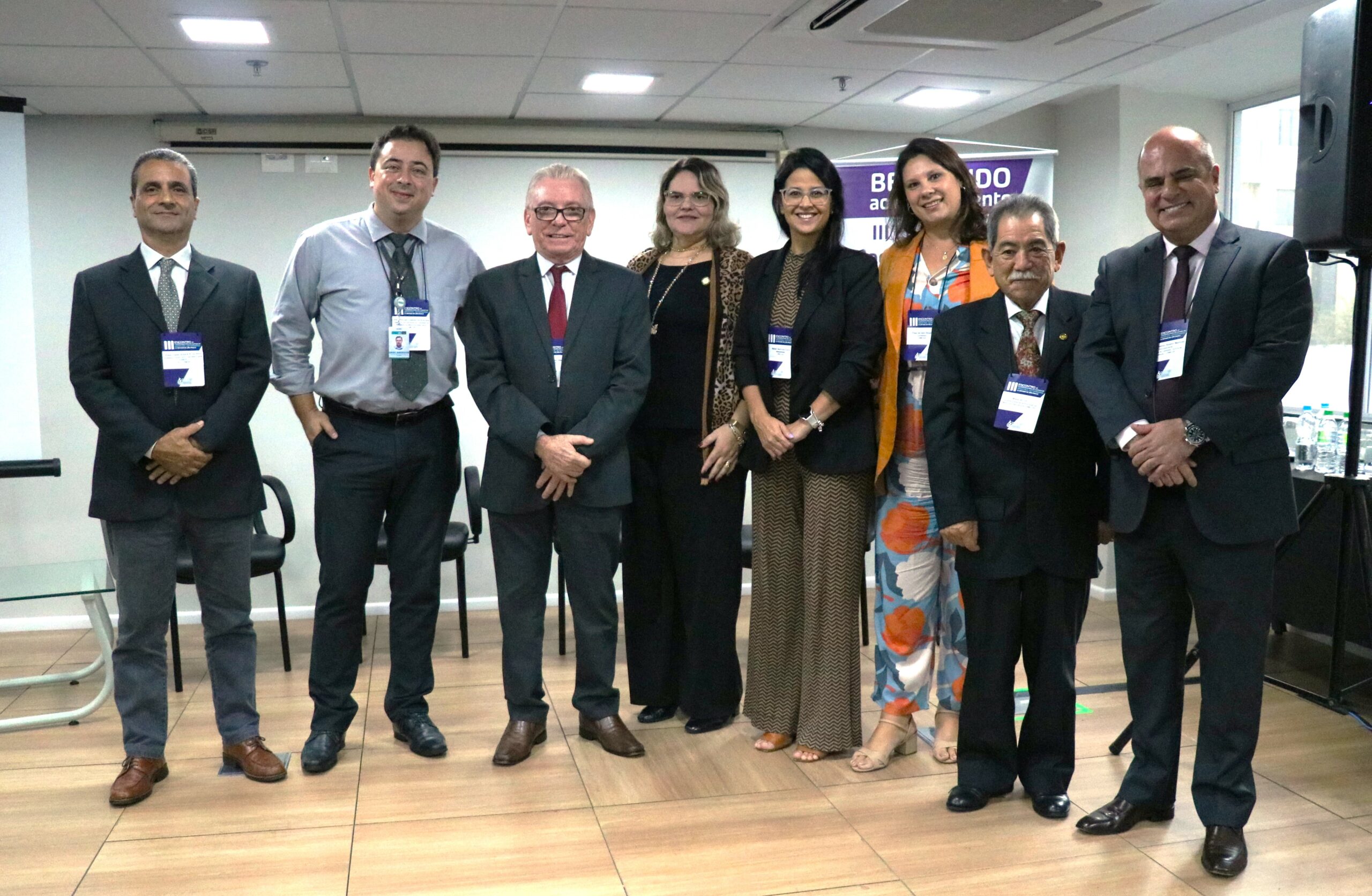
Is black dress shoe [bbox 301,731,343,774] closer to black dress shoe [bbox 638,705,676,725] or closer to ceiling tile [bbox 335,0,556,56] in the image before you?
black dress shoe [bbox 638,705,676,725]

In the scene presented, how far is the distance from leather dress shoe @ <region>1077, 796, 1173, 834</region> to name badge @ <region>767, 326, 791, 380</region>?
141 centimetres

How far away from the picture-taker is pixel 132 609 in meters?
2.92

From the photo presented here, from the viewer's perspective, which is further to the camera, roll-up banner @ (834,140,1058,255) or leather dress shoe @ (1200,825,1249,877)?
roll-up banner @ (834,140,1058,255)

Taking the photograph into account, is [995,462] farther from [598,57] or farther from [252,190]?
[252,190]

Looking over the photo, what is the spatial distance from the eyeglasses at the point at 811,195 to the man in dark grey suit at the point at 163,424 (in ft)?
5.07

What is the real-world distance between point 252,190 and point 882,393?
358 centimetres

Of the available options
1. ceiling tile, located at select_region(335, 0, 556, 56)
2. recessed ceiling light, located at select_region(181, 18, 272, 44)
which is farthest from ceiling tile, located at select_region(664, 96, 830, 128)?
recessed ceiling light, located at select_region(181, 18, 272, 44)

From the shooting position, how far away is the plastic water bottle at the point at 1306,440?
4.46 meters

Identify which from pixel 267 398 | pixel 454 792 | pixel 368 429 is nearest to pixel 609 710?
pixel 454 792

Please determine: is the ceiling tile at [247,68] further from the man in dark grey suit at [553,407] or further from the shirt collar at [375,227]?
the man in dark grey suit at [553,407]

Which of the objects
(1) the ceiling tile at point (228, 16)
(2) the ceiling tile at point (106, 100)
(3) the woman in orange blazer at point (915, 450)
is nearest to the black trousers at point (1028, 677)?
(3) the woman in orange blazer at point (915, 450)

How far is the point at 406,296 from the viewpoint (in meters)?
3.14

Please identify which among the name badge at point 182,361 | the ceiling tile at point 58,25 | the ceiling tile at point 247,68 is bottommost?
the name badge at point 182,361

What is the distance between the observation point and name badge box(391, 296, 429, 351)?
3098 millimetres
